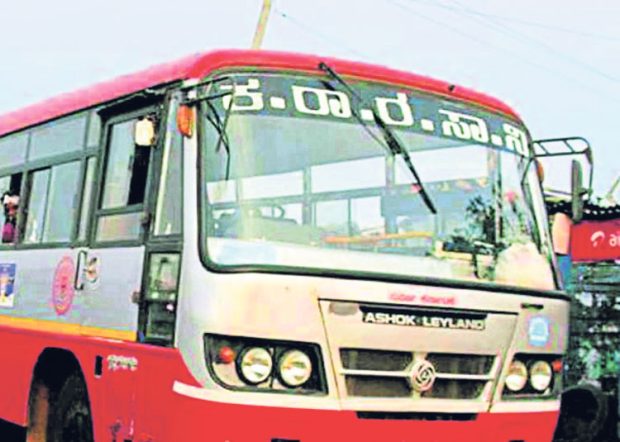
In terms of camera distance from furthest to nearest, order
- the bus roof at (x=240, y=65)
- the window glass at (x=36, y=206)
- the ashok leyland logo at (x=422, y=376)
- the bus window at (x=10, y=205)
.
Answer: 1. the bus window at (x=10, y=205)
2. the window glass at (x=36, y=206)
3. the bus roof at (x=240, y=65)
4. the ashok leyland logo at (x=422, y=376)

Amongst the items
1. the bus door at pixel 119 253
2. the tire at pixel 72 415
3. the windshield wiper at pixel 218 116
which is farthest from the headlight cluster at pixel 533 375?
the tire at pixel 72 415

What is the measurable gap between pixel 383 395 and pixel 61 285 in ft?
8.59

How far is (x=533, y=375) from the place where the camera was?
252 inches

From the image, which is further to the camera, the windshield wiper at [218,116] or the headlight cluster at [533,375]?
the headlight cluster at [533,375]

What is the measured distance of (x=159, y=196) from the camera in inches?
242

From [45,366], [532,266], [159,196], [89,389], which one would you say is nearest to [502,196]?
[532,266]

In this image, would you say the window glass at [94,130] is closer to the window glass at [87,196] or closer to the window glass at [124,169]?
the window glass at [87,196]

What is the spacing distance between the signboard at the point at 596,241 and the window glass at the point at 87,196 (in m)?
6.74

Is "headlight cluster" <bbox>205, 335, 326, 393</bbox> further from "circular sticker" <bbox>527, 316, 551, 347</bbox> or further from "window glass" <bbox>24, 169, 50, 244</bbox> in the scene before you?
"window glass" <bbox>24, 169, 50, 244</bbox>

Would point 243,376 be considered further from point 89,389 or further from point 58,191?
point 58,191

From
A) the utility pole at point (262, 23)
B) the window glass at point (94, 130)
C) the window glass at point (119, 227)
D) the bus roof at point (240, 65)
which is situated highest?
the utility pole at point (262, 23)

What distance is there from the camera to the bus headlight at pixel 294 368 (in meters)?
5.56

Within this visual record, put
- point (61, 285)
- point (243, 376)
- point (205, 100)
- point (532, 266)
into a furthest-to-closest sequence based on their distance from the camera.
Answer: point (61, 285) < point (532, 266) < point (205, 100) < point (243, 376)

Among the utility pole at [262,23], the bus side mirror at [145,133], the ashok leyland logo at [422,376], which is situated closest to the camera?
the ashok leyland logo at [422,376]
